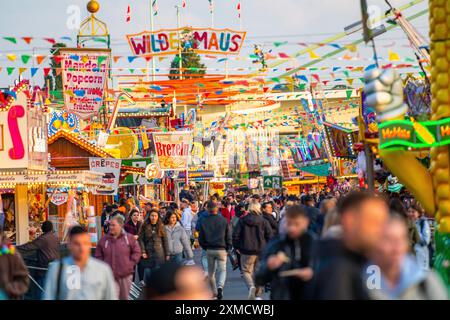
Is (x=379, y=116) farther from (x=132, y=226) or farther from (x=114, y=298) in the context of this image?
(x=132, y=226)

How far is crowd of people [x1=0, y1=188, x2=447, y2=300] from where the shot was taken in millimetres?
5383

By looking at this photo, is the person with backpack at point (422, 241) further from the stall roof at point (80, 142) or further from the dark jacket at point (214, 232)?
the stall roof at point (80, 142)

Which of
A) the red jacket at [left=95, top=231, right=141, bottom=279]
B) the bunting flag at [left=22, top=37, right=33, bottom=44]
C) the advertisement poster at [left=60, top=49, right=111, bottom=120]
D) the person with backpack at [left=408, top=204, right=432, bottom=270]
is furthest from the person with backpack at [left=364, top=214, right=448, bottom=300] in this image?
the advertisement poster at [left=60, top=49, right=111, bottom=120]

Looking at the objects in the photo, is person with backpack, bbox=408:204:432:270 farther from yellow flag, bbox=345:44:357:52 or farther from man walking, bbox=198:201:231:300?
yellow flag, bbox=345:44:357:52

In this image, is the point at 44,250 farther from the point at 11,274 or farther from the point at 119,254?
the point at 11,274

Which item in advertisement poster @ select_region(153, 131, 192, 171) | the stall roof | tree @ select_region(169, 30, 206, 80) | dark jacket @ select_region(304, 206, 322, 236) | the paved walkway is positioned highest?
tree @ select_region(169, 30, 206, 80)

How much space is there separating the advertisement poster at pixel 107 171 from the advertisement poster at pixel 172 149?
10.2ft

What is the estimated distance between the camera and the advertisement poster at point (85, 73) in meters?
25.7

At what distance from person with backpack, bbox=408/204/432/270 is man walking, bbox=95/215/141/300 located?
390 cm

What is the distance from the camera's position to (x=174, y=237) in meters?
17.1

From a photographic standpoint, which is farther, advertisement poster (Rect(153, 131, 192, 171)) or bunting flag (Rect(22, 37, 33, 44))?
advertisement poster (Rect(153, 131, 192, 171))

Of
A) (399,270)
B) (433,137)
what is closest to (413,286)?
(399,270)

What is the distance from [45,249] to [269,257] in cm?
651
